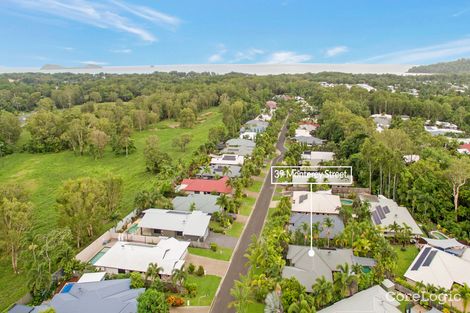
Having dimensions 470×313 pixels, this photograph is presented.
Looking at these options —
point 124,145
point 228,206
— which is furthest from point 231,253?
point 124,145

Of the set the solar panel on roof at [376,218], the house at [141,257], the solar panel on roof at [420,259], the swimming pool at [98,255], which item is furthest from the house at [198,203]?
the solar panel on roof at [420,259]

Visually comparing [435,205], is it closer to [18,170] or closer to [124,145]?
[124,145]

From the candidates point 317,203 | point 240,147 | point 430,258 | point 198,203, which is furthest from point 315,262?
point 240,147

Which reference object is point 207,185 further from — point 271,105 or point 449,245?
point 271,105

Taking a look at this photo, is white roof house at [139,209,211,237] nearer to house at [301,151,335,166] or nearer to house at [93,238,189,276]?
house at [93,238,189,276]

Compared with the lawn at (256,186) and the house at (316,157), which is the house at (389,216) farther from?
the house at (316,157)
